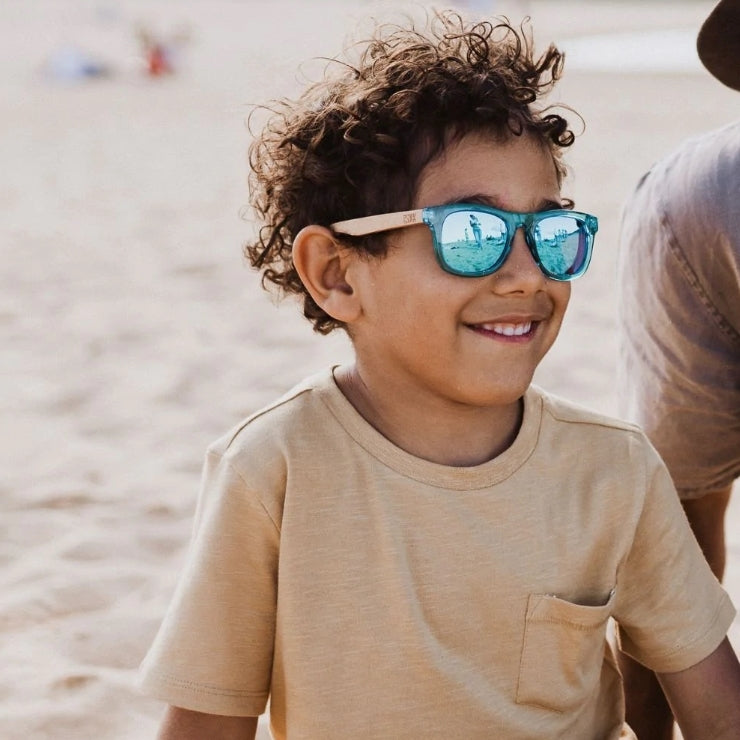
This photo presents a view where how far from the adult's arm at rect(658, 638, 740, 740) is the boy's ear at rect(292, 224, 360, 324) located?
2.54ft

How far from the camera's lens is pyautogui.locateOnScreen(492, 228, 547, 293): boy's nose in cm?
162

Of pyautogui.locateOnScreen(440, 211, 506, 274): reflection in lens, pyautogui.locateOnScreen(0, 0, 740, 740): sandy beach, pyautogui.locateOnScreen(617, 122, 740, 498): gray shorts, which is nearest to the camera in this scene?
pyautogui.locateOnScreen(440, 211, 506, 274): reflection in lens

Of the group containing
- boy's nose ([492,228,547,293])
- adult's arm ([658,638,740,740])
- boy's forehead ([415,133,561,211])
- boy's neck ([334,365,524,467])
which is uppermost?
boy's forehead ([415,133,561,211])

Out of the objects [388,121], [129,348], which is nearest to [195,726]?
[388,121]

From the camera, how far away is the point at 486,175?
1.63 metres

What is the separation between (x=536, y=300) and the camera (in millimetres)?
1669

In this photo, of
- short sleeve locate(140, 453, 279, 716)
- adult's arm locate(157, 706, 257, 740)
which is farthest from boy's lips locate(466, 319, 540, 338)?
adult's arm locate(157, 706, 257, 740)

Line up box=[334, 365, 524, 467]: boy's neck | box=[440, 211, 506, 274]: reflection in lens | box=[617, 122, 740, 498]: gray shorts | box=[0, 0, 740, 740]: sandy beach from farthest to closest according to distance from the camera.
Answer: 1. box=[0, 0, 740, 740]: sandy beach
2. box=[617, 122, 740, 498]: gray shorts
3. box=[334, 365, 524, 467]: boy's neck
4. box=[440, 211, 506, 274]: reflection in lens

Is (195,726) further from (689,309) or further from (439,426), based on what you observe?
(689,309)

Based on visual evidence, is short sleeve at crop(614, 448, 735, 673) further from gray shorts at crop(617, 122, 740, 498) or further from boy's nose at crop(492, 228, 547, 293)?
gray shorts at crop(617, 122, 740, 498)

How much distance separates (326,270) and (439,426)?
1.00ft

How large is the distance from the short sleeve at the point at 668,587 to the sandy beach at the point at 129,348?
669mm

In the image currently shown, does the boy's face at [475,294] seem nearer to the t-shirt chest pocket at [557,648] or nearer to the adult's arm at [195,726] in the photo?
the t-shirt chest pocket at [557,648]

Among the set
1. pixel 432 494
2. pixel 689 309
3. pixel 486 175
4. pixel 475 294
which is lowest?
pixel 432 494
